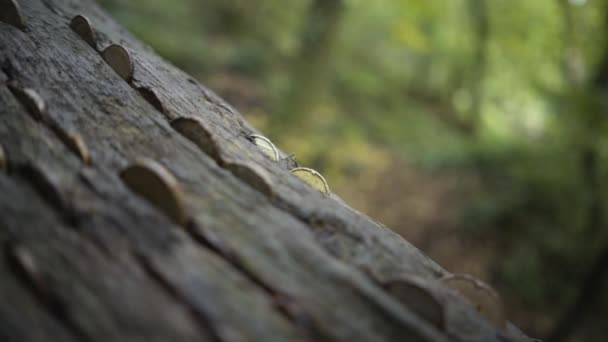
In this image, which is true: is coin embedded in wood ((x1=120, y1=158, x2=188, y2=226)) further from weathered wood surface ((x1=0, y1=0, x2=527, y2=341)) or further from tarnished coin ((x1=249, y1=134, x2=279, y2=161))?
tarnished coin ((x1=249, y1=134, x2=279, y2=161))

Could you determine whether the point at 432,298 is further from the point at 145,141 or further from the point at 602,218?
the point at 602,218

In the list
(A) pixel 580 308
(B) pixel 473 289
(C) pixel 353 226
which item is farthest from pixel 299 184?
(A) pixel 580 308

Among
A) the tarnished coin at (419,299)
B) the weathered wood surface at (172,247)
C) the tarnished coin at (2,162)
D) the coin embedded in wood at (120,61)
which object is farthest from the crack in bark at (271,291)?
the coin embedded in wood at (120,61)

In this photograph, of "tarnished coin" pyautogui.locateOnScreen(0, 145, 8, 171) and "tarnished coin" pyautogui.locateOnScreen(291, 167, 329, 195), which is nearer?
"tarnished coin" pyautogui.locateOnScreen(0, 145, 8, 171)

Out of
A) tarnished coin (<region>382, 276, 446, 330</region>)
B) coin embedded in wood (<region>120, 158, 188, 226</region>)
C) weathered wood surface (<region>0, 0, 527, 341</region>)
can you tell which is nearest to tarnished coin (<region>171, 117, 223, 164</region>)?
weathered wood surface (<region>0, 0, 527, 341</region>)

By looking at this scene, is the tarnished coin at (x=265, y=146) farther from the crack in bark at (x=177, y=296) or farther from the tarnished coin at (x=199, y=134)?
the crack in bark at (x=177, y=296)

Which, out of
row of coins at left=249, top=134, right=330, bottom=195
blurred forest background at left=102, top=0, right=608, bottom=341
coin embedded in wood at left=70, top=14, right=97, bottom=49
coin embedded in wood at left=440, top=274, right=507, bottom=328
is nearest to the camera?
coin embedded in wood at left=440, top=274, right=507, bottom=328
